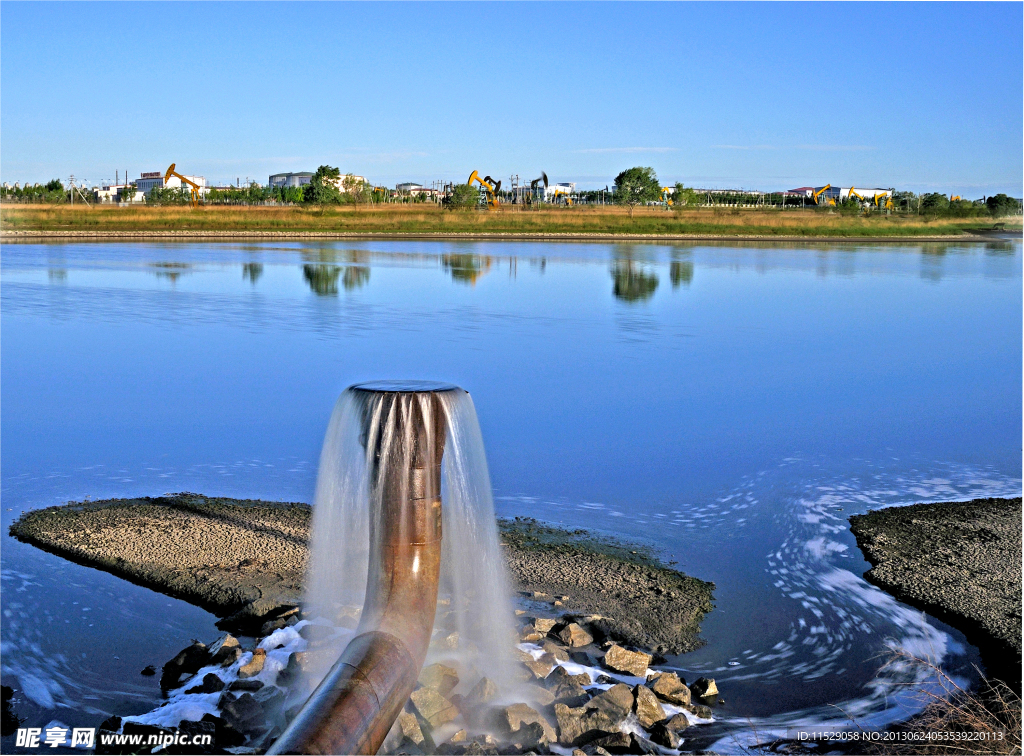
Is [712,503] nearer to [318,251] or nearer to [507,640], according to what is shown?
[507,640]

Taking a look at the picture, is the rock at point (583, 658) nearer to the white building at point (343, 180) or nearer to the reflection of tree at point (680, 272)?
the reflection of tree at point (680, 272)

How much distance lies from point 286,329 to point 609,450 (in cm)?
1448

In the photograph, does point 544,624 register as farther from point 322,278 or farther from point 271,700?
point 322,278

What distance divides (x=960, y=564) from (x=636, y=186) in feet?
308

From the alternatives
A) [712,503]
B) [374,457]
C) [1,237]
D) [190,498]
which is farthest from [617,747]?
[1,237]

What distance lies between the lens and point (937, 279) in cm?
4638

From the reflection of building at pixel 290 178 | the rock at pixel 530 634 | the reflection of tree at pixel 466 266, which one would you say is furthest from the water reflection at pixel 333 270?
the reflection of building at pixel 290 178

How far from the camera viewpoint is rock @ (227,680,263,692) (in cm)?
697

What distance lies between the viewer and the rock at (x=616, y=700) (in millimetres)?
6543

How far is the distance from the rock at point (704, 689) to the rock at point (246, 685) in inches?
121

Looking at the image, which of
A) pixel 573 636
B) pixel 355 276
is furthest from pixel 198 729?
pixel 355 276

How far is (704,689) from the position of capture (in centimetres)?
721

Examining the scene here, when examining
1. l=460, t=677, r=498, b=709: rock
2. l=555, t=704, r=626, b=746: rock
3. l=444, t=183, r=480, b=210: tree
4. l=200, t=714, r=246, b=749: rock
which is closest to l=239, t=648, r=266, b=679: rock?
l=200, t=714, r=246, b=749: rock

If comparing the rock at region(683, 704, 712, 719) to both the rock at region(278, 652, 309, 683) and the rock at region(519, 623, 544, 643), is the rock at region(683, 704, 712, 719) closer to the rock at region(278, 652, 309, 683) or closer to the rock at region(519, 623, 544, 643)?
the rock at region(519, 623, 544, 643)
